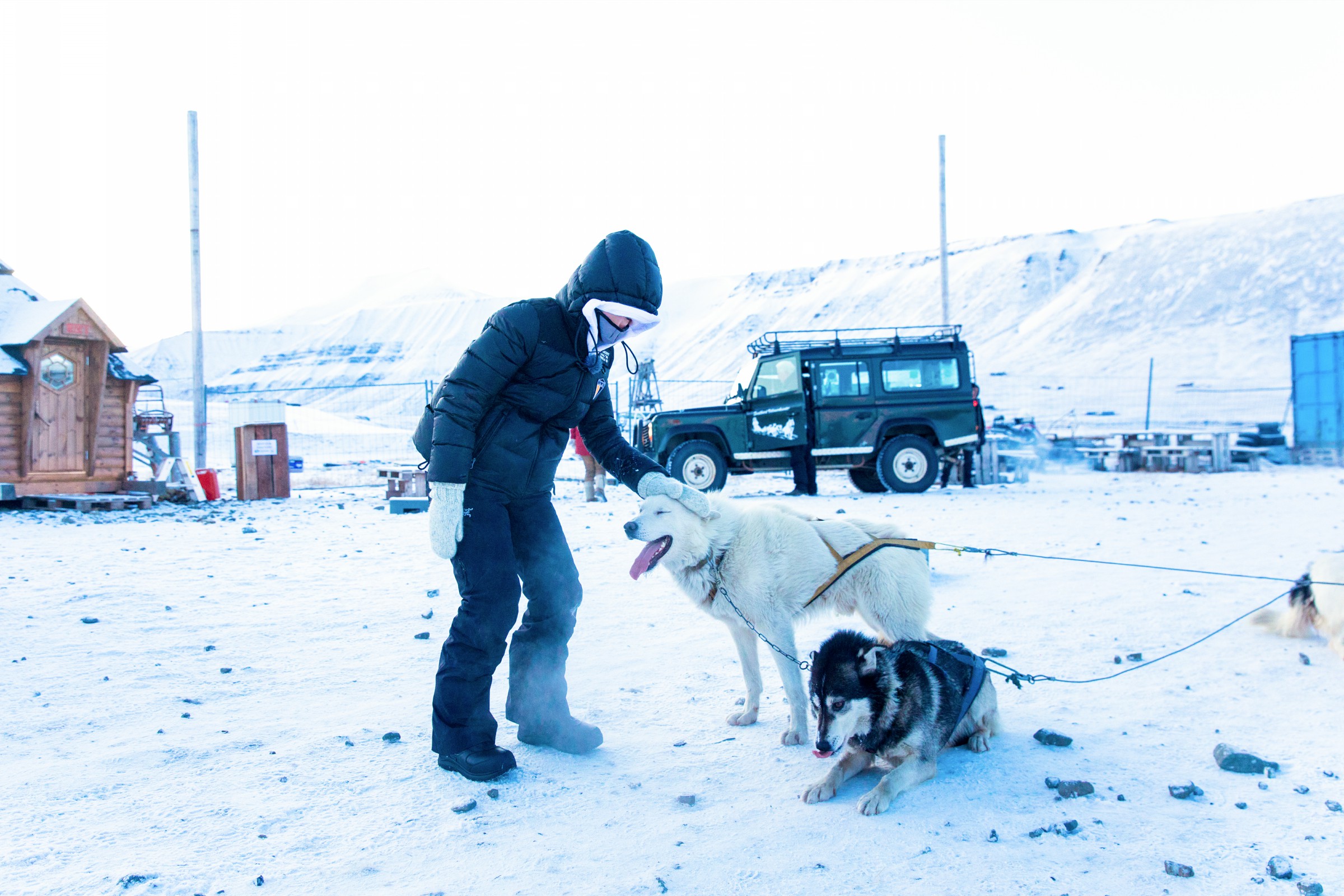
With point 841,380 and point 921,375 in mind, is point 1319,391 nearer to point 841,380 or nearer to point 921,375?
point 921,375

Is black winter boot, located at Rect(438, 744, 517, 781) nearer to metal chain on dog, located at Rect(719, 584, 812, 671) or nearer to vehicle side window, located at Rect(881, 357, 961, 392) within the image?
metal chain on dog, located at Rect(719, 584, 812, 671)

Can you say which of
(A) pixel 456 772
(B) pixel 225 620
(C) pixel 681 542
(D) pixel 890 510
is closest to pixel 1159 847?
(C) pixel 681 542

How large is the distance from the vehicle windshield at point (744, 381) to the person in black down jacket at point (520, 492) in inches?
378

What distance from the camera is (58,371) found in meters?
12.5

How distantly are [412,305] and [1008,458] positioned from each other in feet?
396

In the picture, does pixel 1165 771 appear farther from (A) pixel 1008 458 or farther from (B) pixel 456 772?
(A) pixel 1008 458

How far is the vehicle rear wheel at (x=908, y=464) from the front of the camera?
40.3 ft

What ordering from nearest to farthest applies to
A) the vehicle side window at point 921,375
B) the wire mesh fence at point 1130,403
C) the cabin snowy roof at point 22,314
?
the cabin snowy roof at point 22,314
the vehicle side window at point 921,375
the wire mesh fence at point 1130,403

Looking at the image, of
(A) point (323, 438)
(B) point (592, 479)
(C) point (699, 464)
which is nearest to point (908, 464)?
(C) point (699, 464)

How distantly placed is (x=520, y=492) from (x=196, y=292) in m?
15.4

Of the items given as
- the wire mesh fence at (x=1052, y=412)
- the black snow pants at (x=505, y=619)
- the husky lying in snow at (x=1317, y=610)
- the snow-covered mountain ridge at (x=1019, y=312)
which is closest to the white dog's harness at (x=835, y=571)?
the black snow pants at (x=505, y=619)

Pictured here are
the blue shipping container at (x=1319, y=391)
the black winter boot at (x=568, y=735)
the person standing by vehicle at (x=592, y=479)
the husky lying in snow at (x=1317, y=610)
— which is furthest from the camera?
the blue shipping container at (x=1319, y=391)

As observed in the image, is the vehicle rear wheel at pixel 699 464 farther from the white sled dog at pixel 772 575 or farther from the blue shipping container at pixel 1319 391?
the blue shipping container at pixel 1319 391

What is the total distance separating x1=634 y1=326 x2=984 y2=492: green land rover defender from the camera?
1227 centimetres
